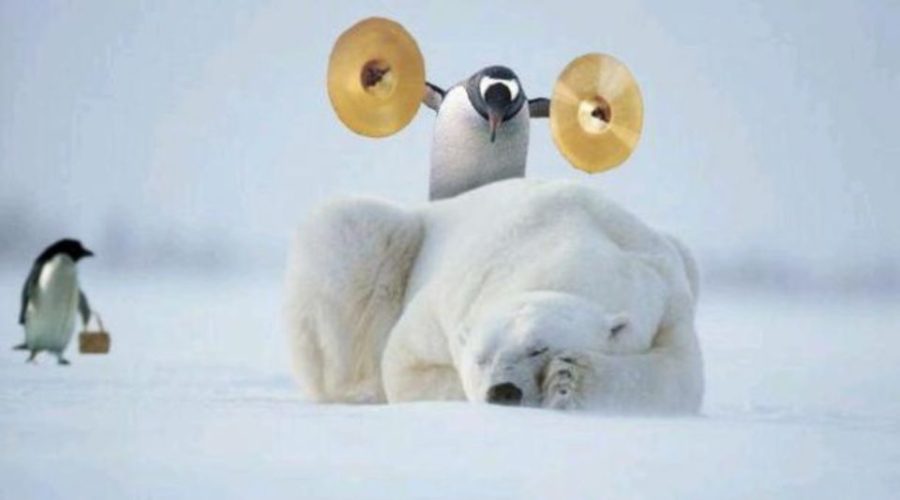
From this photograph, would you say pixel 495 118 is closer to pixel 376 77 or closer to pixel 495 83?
pixel 495 83

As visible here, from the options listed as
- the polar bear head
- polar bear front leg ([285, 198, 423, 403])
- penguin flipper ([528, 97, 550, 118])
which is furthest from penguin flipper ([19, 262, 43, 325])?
penguin flipper ([528, 97, 550, 118])

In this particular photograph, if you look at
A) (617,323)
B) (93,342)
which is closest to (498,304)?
(617,323)

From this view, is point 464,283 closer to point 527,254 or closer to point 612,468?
point 527,254

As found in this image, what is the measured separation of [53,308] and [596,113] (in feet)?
4.89

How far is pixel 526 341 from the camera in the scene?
283cm

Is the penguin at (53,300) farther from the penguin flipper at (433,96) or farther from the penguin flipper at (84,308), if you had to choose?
the penguin flipper at (433,96)

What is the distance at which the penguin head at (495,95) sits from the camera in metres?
4.61

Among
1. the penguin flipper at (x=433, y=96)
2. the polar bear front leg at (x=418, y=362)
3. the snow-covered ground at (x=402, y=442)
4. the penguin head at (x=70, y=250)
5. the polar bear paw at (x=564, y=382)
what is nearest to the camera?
the snow-covered ground at (x=402, y=442)

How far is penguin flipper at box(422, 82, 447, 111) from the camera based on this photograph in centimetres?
504

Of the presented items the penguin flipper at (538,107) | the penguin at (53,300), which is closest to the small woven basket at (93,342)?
the penguin at (53,300)

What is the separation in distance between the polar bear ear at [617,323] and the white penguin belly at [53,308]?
4.64ft

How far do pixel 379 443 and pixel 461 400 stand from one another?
0.68m

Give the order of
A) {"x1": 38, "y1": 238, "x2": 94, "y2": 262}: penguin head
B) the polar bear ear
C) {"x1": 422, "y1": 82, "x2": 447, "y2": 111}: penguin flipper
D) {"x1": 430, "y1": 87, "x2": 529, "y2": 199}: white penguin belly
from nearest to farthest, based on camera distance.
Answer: the polar bear ear, {"x1": 38, "y1": 238, "x2": 94, "y2": 262}: penguin head, {"x1": 430, "y1": 87, "x2": 529, "y2": 199}: white penguin belly, {"x1": 422, "y1": 82, "x2": 447, "y2": 111}: penguin flipper

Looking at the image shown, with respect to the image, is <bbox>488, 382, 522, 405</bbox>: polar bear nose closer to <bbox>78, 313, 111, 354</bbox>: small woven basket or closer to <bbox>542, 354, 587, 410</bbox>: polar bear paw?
<bbox>542, 354, 587, 410</bbox>: polar bear paw
